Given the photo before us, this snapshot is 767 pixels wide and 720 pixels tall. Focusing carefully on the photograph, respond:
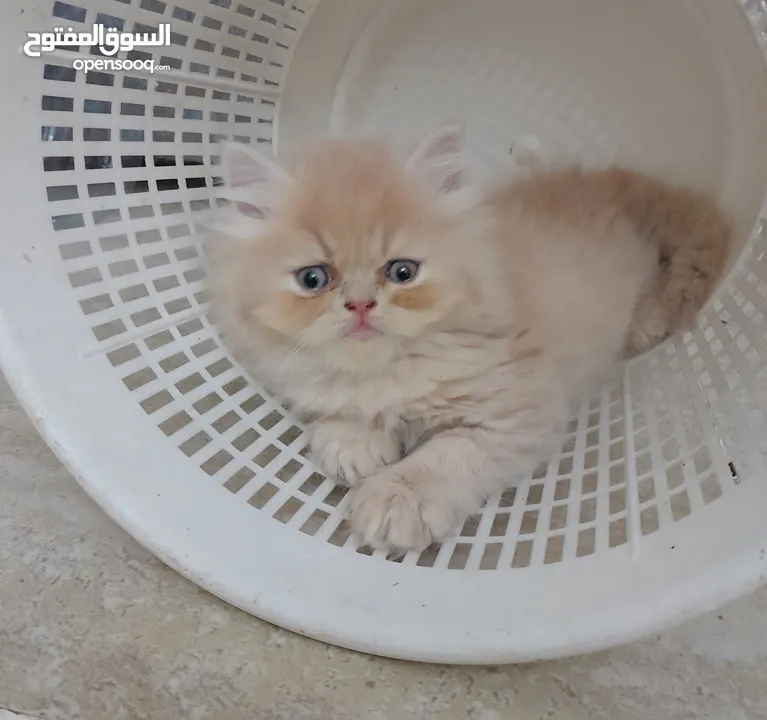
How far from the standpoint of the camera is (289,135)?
151 cm

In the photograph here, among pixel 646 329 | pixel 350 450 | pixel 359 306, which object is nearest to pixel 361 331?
pixel 359 306

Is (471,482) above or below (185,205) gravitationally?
below

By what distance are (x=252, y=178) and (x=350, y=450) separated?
415 millimetres

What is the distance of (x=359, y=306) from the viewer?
3.08 ft

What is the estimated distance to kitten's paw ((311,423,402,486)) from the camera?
1.09 meters

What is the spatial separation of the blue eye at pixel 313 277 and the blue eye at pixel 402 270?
82mm

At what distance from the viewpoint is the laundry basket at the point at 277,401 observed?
0.86 metres

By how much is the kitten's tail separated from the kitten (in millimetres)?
158

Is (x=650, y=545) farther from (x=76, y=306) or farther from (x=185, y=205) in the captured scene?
(x=185, y=205)

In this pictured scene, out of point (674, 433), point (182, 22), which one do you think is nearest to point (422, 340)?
point (674, 433)

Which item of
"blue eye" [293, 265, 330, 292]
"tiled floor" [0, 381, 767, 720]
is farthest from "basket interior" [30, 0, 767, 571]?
"blue eye" [293, 265, 330, 292]

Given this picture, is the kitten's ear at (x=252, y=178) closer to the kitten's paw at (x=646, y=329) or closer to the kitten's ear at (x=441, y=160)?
the kitten's ear at (x=441, y=160)

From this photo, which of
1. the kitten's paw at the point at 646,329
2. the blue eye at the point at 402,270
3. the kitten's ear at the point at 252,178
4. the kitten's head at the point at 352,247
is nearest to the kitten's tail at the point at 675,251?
the kitten's paw at the point at 646,329

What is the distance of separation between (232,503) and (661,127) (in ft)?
3.80
